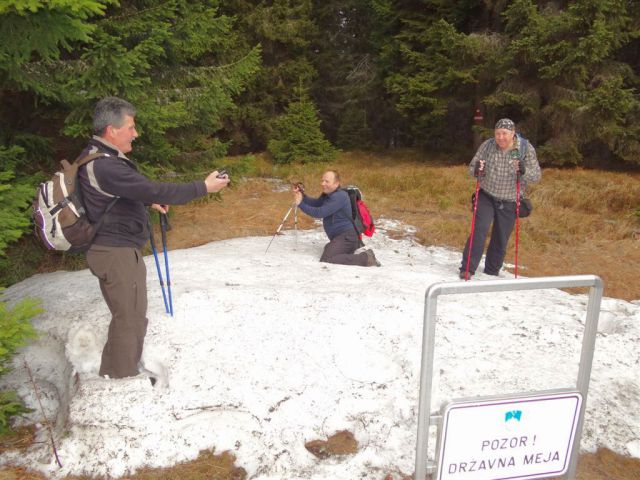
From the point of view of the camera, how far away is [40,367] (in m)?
4.81

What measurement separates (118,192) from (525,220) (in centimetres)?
956

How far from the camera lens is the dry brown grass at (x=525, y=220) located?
8898mm

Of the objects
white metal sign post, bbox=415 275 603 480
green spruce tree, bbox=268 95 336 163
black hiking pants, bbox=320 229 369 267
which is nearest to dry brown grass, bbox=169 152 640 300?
black hiking pants, bbox=320 229 369 267

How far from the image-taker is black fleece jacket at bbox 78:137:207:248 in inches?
144

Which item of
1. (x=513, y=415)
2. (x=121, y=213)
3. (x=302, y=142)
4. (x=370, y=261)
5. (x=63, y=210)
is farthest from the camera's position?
(x=302, y=142)

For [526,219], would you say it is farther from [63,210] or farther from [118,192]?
[63,210]

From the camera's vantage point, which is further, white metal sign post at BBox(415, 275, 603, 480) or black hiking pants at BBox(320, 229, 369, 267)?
black hiking pants at BBox(320, 229, 369, 267)

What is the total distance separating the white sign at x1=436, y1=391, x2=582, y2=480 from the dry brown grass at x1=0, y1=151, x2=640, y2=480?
227 inches

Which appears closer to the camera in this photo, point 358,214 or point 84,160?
point 84,160

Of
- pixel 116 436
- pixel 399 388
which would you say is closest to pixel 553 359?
pixel 399 388

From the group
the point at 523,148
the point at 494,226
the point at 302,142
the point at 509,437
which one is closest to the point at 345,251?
the point at 494,226

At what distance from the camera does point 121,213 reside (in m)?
3.98

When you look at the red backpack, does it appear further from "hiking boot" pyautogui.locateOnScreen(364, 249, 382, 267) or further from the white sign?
the white sign

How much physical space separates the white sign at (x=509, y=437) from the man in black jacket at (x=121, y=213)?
2.53 metres
